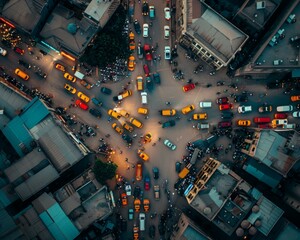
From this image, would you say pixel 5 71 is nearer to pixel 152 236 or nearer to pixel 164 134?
pixel 164 134

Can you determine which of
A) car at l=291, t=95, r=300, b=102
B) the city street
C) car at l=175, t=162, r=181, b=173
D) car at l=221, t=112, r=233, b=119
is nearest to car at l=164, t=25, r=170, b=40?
the city street

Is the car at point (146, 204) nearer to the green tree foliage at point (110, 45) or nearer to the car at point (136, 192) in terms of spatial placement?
the car at point (136, 192)

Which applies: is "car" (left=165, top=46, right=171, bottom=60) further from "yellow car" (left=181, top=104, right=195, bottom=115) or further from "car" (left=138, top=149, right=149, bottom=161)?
"car" (left=138, top=149, right=149, bottom=161)

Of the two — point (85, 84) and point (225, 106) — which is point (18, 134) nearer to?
point (85, 84)

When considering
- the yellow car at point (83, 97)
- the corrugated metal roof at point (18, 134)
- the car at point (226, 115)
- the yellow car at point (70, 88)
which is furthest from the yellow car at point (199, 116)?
the corrugated metal roof at point (18, 134)

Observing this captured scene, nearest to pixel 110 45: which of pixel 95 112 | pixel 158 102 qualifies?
pixel 95 112

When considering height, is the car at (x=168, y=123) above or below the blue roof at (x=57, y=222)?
above

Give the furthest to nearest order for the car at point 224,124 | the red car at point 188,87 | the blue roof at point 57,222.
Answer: the red car at point 188,87 → the car at point 224,124 → the blue roof at point 57,222
